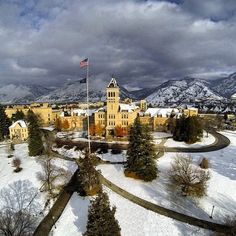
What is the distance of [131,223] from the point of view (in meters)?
31.7

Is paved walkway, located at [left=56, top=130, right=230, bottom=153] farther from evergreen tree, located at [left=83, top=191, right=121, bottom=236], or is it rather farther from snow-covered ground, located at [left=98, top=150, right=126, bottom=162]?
evergreen tree, located at [left=83, top=191, right=121, bottom=236]

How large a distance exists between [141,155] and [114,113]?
41.9 metres

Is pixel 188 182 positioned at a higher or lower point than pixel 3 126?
lower

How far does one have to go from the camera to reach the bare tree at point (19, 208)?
30.9m

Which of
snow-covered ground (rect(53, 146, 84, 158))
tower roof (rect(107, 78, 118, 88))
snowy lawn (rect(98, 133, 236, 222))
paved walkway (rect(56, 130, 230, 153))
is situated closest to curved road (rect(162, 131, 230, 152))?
paved walkway (rect(56, 130, 230, 153))

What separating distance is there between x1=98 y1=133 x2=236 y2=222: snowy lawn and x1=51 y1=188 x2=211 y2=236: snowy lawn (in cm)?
338

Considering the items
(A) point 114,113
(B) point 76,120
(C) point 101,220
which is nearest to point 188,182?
(C) point 101,220

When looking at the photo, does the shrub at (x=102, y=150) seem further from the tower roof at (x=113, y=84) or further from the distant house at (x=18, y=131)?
the distant house at (x=18, y=131)

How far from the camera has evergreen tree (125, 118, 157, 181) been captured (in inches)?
1693

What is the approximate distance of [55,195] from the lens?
3975 cm

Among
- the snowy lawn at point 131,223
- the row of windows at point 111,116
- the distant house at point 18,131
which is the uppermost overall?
the row of windows at point 111,116

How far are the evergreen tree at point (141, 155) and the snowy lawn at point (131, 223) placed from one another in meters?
7.95

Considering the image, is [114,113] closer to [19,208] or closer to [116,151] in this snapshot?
[116,151]

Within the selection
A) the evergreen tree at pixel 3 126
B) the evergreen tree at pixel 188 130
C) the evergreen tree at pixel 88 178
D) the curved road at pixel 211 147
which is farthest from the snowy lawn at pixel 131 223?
the evergreen tree at pixel 3 126
